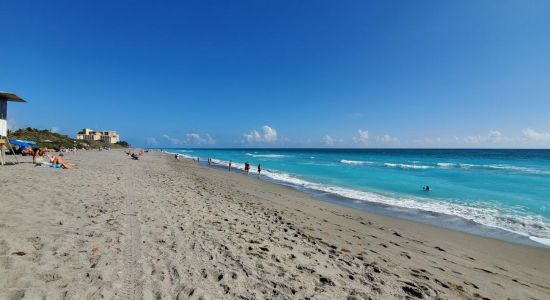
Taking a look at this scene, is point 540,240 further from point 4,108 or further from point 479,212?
point 4,108

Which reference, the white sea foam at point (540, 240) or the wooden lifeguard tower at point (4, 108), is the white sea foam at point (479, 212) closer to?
the white sea foam at point (540, 240)

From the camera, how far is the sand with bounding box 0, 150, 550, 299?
3.71 metres

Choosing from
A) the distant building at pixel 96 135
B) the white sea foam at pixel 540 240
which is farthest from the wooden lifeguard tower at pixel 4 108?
the distant building at pixel 96 135

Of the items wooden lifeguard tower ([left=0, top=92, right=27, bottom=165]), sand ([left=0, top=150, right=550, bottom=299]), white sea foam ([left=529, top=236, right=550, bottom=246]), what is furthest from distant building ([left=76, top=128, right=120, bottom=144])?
white sea foam ([left=529, top=236, right=550, bottom=246])

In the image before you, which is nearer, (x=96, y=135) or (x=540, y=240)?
(x=540, y=240)

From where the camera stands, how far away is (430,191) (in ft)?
63.1

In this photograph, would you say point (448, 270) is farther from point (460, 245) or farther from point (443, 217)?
point (443, 217)

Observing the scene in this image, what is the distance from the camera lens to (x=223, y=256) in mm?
4863

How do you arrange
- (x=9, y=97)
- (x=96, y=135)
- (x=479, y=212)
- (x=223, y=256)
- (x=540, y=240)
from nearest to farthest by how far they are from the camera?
(x=223, y=256) → (x=540, y=240) → (x=479, y=212) → (x=9, y=97) → (x=96, y=135)

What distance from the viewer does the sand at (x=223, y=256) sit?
3.71 metres

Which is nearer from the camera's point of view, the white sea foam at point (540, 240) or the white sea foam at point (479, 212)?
the white sea foam at point (540, 240)

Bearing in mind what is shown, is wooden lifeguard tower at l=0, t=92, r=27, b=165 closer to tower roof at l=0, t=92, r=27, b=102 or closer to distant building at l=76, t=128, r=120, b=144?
tower roof at l=0, t=92, r=27, b=102

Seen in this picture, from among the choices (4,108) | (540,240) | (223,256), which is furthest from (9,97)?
(540,240)

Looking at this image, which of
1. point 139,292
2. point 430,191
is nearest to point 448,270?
point 139,292
